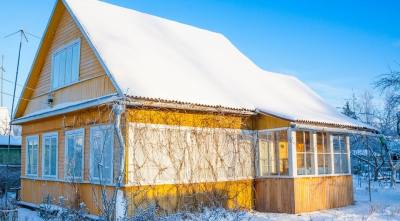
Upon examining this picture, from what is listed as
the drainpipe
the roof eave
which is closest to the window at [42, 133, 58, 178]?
the roof eave

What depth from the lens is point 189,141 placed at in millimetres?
12383

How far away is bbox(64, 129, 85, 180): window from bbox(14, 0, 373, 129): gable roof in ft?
8.58

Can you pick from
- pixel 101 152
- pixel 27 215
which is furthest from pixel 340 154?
pixel 27 215

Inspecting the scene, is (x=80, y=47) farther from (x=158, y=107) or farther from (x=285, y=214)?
(x=285, y=214)

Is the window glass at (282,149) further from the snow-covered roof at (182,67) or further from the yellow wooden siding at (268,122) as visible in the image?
the snow-covered roof at (182,67)

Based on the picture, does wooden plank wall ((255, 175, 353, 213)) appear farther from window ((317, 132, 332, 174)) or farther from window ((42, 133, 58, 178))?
window ((42, 133, 58, 178))

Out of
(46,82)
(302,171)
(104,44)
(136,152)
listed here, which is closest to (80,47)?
(104,44)

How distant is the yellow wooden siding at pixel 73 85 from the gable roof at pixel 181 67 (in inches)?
22.5

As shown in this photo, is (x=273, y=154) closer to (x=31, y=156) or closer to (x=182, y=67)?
(x=182, y=67)

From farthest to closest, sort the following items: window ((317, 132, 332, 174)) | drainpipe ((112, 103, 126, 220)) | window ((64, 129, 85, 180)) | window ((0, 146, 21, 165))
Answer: window ((0, 146, 21, 165))
window ((317, 132, 332, 174))
window ((64, 129, 85, 180))
drainpipe ((112, 103, 126, 220))

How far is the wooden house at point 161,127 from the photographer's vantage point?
445 inches

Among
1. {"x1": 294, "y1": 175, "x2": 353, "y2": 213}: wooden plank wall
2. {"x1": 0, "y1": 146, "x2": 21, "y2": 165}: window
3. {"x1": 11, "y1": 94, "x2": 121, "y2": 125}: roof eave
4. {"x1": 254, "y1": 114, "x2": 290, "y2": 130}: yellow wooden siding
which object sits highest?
{"x1": 11, "y1": 94, "x2": 121, "y2": 125}: roof eave

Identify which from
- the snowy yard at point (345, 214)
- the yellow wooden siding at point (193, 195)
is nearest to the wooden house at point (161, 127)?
the yellow wooden siding at point (193, 195)

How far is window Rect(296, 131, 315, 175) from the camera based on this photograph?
13.4m
